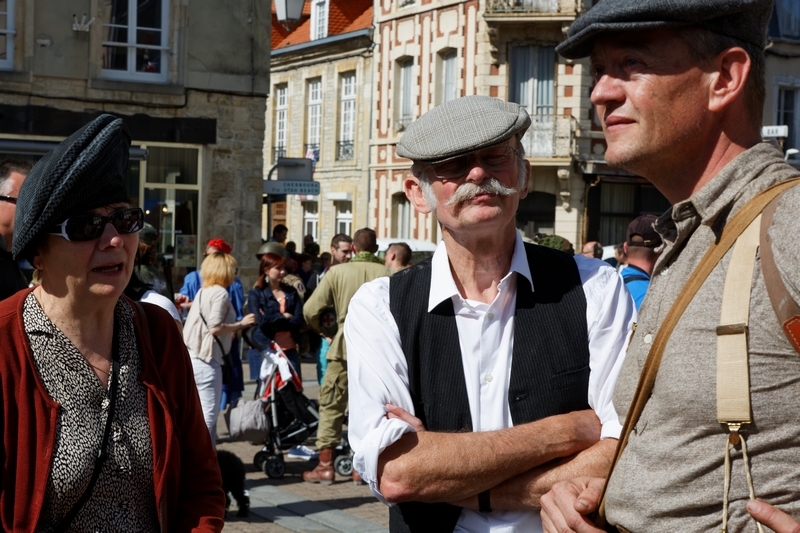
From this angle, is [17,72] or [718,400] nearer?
[718,400]

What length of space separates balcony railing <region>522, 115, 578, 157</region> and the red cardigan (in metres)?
24.3

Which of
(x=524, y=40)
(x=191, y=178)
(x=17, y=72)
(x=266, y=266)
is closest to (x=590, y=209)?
(x=524, y=40)

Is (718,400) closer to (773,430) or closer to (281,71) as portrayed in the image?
(773,430)

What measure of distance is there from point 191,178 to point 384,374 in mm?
15377

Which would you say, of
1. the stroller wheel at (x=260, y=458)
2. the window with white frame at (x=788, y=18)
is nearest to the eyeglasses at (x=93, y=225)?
the stroller wheel at (x=260, y=458)

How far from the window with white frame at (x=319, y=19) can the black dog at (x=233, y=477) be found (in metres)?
28.1

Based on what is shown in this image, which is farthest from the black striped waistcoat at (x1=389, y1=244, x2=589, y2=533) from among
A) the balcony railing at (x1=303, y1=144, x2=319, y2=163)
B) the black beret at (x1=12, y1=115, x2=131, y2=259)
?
the balcony railing at (x1=303, y1=144, x2=319, y2=163)

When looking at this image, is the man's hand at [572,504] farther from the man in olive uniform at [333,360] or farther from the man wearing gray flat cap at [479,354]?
the man in olive uniform at [333,360]

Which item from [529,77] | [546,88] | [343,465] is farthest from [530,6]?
[343,465]

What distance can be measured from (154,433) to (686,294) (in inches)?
64.1

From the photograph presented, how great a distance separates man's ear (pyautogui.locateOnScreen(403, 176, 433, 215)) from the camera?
3.22 metres

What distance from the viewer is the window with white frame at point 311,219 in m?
34.8

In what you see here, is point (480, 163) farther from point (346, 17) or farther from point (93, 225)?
point (346, 17)

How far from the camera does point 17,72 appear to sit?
16219 mm
